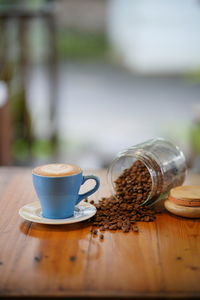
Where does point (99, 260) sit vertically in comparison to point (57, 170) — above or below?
below

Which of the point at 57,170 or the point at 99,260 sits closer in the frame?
the point at 99,260

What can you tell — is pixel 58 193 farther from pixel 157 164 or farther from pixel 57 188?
pixel 157 164

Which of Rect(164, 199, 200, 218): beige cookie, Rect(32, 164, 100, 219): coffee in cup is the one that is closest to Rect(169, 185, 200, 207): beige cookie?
Rect(164, 199, 200, 218): beige cookie

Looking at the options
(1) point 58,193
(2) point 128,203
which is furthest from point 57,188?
(2) point 128,203

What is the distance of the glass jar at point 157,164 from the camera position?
4.05ft

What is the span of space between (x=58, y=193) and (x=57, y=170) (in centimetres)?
5

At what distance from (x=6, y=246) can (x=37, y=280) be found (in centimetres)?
17

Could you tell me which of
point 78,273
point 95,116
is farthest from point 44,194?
point 95,116

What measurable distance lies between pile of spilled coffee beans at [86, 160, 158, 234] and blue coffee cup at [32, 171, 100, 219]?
0.24ft

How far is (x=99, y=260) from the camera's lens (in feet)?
3.24

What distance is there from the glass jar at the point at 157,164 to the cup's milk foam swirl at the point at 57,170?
0.48 ft

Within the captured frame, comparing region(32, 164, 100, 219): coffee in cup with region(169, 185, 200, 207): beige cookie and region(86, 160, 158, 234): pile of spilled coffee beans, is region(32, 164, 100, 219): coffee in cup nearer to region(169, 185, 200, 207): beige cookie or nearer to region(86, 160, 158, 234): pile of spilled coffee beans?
region(86, 160, 158, 234): pile of spilled coffee beans

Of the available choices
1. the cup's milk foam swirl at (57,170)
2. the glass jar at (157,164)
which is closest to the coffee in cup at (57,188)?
the cup's milk foam swirl at (57,170)

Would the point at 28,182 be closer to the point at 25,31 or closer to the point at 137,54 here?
the point at 25,31
